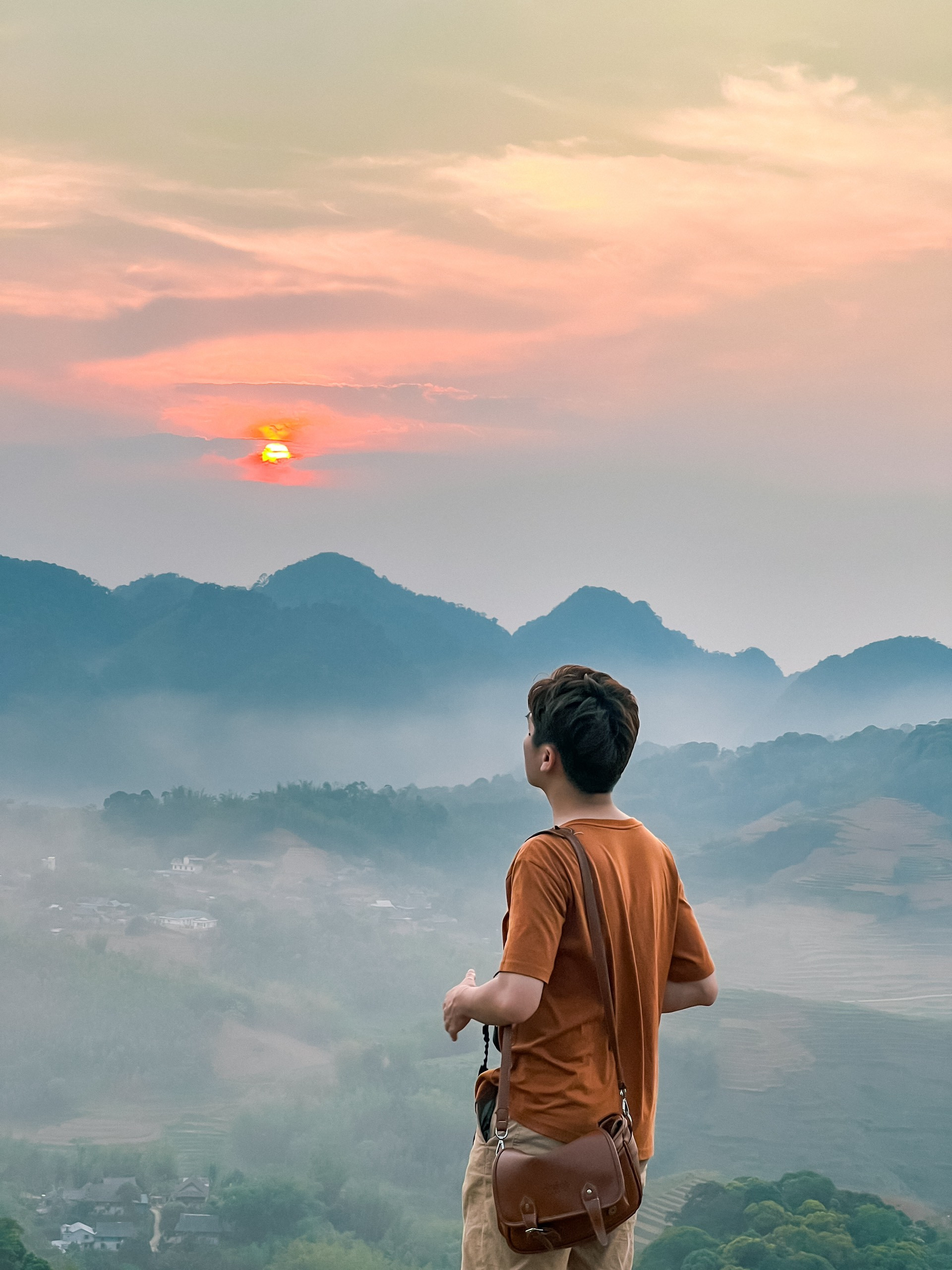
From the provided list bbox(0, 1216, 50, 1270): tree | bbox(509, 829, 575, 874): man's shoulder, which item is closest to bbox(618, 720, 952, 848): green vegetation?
bbox(0, 1216, 50, 1270): tree

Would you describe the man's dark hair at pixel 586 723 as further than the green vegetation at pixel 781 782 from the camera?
No

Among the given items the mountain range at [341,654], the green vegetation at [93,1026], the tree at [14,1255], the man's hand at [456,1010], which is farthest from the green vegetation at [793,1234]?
the mountain range at [341,654]

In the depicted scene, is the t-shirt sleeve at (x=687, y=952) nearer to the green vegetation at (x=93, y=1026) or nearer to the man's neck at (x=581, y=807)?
the man's neck at (x=581, y=807)

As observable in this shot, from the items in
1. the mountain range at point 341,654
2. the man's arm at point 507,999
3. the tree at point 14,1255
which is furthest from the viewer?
the mountain range at point 341,654

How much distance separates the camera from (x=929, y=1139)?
77.8ft

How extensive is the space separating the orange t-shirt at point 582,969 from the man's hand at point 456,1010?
68 millimetres

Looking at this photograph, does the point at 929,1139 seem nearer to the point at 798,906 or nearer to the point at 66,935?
the point at 798,906

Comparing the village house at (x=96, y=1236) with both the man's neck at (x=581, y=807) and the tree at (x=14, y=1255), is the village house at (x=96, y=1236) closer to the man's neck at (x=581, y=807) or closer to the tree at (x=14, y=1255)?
the tree at (x=14, y=1255)

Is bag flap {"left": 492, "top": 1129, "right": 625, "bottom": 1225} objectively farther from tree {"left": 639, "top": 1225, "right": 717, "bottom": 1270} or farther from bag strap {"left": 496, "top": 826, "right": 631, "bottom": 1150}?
tree {"left": 639, "top": 1225, "right": 717, "bottom": 1270}

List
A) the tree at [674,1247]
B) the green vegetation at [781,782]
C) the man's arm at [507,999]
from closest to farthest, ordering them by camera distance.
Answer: the man's arm at [507,999]
the tree at [674,1247]
the green vegetation at [781,782]

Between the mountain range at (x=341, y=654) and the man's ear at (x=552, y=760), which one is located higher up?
the mountain range at (x=341, y=654)

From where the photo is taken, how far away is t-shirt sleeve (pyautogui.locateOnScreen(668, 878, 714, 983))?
136 centimetres

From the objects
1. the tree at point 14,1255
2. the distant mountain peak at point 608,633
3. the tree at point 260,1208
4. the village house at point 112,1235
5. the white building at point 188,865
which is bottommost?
the village house at point 112,1235

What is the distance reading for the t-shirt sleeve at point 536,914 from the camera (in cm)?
118
